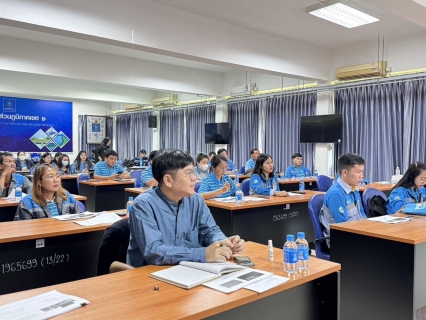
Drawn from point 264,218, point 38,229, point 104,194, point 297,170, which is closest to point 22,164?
point 104,194

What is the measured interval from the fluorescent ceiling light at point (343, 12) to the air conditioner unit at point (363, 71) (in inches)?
57.3

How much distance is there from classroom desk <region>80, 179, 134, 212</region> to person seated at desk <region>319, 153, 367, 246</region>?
4077 mm

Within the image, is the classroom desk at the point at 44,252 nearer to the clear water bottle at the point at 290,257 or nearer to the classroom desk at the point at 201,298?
the classroom desk at the point at 201,298

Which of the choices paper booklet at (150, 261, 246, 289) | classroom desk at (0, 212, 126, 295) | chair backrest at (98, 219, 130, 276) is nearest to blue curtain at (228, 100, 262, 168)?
classroom desk at (0, 212, 126, 295)

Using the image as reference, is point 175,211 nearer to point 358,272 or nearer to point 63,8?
point 358,272

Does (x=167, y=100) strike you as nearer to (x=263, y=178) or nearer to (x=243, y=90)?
(x=243, y=90)

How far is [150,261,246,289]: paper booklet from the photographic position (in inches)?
62.9

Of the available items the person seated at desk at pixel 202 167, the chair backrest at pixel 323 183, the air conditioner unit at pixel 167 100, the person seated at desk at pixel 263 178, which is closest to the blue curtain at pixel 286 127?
the chair backrest at pixel 323 183

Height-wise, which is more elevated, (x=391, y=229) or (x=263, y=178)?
(x=263, y=178)

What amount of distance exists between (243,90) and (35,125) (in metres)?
7.22

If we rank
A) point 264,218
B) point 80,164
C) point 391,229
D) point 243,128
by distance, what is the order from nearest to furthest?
point 391,229
point 264,218
point 80,164
point 243,128

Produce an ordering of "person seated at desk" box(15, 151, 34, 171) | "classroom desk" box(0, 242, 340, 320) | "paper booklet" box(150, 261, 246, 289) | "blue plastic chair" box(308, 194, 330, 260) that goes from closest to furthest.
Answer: "classroom desk" box(0, 242, 340, 320) → "paper booklet" box(150, 261, 246, 289) → "blue plastic chair" box(308, 194, 330, 260) → "person seated at desk" box(15, 151, 34, 171)

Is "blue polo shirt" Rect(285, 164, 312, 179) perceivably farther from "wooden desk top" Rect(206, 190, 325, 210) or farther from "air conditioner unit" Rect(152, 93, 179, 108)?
"air conditioner unit" Rect(152, 93, 179, 108)

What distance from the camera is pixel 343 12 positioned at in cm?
519
